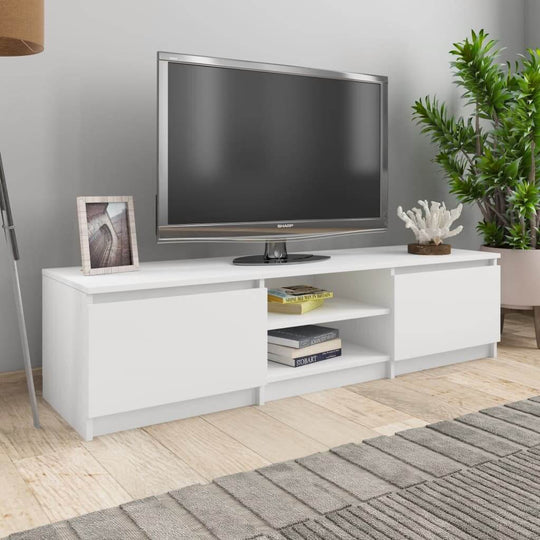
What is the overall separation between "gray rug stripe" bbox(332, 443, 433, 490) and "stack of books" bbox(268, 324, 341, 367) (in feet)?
2.00

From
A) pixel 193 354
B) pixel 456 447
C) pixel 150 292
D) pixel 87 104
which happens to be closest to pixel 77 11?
pixel 87 104

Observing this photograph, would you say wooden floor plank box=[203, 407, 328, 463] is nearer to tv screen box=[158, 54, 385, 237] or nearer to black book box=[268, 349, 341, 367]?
black book box=[268, 349, 341, 367]

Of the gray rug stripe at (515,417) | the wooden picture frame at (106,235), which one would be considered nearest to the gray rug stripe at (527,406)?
the gray rug stripe at (515,417)

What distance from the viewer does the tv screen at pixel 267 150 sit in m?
2.47

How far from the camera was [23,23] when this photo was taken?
1.91 m

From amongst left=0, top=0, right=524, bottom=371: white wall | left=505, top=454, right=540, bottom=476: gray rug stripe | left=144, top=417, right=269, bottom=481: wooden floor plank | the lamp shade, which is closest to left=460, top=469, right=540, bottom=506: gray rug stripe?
left=505, top=454, right=540, bottom=476: gray rug stripe

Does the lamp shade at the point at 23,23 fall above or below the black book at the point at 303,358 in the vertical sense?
above

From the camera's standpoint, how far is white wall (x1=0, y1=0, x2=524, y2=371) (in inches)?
102

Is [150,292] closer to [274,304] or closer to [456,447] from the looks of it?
[274,304]

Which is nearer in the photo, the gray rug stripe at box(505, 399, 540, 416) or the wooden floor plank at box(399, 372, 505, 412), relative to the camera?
the gray rug stripe at box(505, 399, 540, 416)

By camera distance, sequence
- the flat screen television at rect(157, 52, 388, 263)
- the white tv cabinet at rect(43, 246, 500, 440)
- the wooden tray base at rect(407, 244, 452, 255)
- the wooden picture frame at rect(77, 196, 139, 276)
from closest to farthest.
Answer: the white tv cabinet at rect(43, 246, 500, 440)
the wooden picture frame at rect(77, 196, 139, 276)
the flat screen television at rect(157, 52, 388, 263)
the wooden tray base at rect(407, 244, 452, 255)

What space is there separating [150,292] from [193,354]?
0.83ft

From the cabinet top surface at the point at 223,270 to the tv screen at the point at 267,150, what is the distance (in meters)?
0.16

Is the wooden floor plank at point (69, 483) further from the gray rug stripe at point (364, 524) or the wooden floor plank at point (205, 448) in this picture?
the gray rug stripe at point (364, 524)
